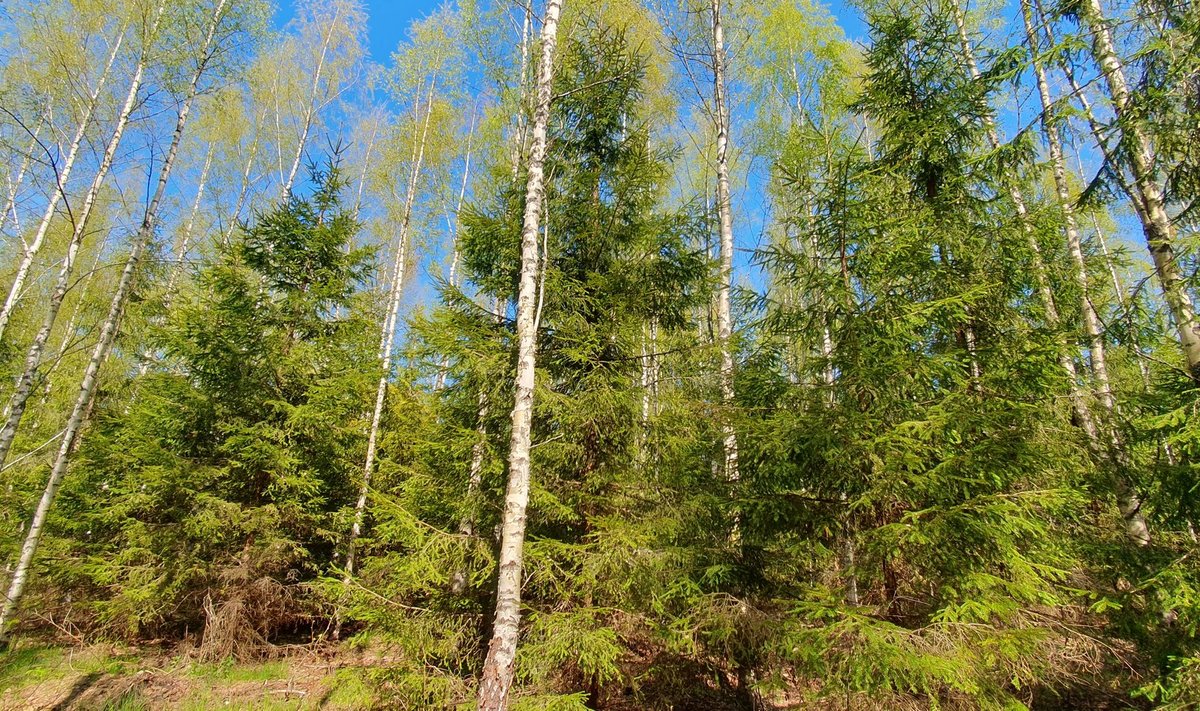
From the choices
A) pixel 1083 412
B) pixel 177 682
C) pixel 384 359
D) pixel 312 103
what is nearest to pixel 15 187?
pixel 312 103

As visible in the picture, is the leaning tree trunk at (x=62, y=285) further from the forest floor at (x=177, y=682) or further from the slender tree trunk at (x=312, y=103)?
the slender tree trunk at (x=312, y=103)

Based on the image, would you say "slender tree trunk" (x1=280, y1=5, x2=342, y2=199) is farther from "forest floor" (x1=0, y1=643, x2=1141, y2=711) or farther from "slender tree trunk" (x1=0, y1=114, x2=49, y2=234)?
"forest floor" (x1=0, y1=643, x2=1141, y2=711)

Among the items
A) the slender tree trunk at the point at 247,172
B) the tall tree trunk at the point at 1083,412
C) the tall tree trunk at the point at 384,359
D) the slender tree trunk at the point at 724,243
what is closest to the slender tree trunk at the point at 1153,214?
the tall tree trunk at the point at 1083,412

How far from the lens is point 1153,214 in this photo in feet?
15.5

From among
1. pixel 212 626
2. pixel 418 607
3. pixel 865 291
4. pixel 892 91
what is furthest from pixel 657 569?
pixel 212 626

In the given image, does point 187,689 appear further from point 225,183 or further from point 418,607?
point 225,183

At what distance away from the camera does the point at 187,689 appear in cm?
645

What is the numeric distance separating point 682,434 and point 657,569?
160cm

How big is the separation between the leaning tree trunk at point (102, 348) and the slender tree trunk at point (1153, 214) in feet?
36.0

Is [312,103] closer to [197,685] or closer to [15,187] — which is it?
[15,187]

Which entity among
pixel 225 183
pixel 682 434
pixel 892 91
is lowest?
pixel 682 434

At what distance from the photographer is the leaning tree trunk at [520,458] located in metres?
3.92

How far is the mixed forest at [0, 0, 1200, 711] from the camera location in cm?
413

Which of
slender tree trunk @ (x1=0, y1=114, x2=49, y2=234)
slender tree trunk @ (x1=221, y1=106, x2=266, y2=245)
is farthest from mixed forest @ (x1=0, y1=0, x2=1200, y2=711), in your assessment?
slender tree trunk @ (x1=221, y1=106, x2=266, y2=245)
